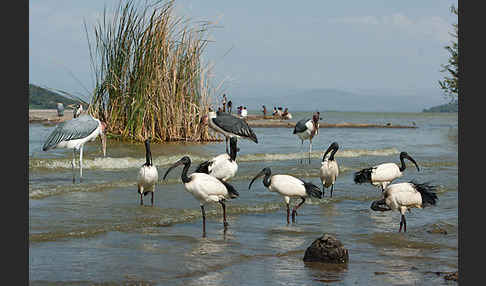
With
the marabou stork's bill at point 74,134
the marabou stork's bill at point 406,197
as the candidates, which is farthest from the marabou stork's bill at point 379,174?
the marabou stork's bill at point 74,134

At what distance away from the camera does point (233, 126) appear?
52.8 feet

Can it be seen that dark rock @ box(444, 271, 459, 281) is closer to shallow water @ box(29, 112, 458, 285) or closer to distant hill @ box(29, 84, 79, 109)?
shallow water @ box(29, 112, 458, 285)

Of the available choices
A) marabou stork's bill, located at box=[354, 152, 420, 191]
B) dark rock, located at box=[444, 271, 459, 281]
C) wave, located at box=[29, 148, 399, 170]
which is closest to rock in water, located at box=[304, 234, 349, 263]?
dark rock, located at box=[444, 271, 459, 281]

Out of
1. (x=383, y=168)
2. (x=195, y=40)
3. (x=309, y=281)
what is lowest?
(x=309, y=281)

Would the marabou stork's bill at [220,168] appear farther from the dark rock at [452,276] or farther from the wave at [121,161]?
the wave at [121,161]

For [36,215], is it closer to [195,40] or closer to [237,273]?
[237,273]

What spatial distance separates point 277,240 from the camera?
7953mm

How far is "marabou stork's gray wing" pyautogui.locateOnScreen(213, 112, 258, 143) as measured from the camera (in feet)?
52.5

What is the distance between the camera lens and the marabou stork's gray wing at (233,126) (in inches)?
630

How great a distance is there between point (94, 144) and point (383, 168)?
11203 mm

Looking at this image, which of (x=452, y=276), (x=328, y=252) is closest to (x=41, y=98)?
(x=328, y=252)

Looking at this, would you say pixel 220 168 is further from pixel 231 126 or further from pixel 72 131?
pixel 231 126

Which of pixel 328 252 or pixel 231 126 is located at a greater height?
pixel 231 126

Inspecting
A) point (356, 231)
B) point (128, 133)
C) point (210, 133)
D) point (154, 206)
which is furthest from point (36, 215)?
point (210, 133)
